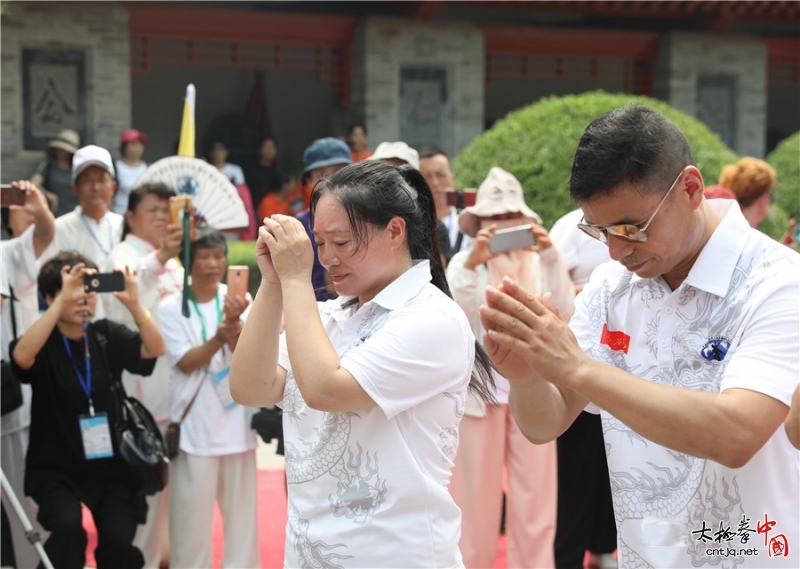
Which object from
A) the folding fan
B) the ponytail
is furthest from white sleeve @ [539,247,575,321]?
the ponytail

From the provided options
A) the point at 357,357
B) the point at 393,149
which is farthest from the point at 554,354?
the point at 393,149

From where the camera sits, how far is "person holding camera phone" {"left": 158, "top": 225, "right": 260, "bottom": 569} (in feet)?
15.4

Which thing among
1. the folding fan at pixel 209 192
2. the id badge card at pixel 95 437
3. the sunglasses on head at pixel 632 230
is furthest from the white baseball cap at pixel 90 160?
the sunglasses on head at pixel 632 230

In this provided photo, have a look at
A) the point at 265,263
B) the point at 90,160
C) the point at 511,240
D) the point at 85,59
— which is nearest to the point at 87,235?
the point at 90,160

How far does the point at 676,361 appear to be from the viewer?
225 cm

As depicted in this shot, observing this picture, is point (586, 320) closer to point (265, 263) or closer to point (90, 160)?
Result: point (265, 263)

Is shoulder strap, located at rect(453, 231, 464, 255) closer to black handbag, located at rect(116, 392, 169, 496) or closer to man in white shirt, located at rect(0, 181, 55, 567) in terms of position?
black handbag, located at rect(116, 392, 169, 496)

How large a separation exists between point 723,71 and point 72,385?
1182cm

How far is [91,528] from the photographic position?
18.3 feet

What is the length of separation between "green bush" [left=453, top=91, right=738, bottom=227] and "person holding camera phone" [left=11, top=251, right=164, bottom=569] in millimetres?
4840

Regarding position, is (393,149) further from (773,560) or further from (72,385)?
(773,560)

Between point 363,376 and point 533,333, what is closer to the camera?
point 533,333

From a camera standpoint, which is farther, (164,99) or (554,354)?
(164,99)

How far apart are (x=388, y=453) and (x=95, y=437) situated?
7.60ft
